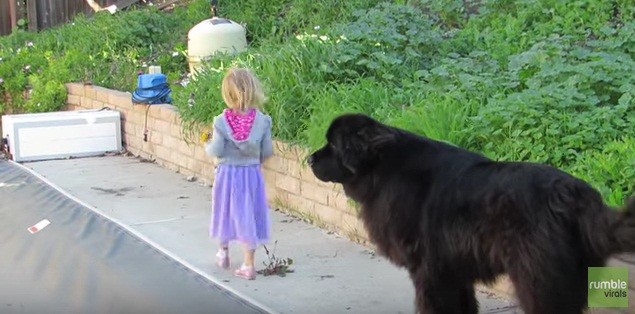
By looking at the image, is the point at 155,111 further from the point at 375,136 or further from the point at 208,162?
the point at 375,136

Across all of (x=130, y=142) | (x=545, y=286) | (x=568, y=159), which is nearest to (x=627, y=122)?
(x=568, y=159)

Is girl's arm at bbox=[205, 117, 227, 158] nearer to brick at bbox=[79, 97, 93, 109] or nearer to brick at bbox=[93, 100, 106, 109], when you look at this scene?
brick at bbox=[93, 100, 106, 109]

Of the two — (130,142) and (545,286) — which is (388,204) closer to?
(545,286)

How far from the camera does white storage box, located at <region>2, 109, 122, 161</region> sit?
11.4 metres

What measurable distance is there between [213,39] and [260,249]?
5045 mm

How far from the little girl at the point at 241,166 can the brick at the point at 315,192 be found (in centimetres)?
101

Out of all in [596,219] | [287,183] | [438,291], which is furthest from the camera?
[287,183]

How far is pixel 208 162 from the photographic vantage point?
32.2ft

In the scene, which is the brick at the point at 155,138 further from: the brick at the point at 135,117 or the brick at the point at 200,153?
the brick at the point at 200,153

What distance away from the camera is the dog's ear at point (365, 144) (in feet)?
16.2

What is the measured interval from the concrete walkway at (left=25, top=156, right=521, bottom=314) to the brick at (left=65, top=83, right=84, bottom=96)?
A: 85.2 inches

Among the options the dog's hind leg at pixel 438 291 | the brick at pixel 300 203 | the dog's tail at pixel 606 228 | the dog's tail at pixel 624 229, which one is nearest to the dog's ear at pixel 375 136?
the dog's hind leg at pixel 438 291

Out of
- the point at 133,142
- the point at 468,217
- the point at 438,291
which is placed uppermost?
the point at 468,217

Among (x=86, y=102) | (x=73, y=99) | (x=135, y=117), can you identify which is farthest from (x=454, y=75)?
(x=73, y=99)
